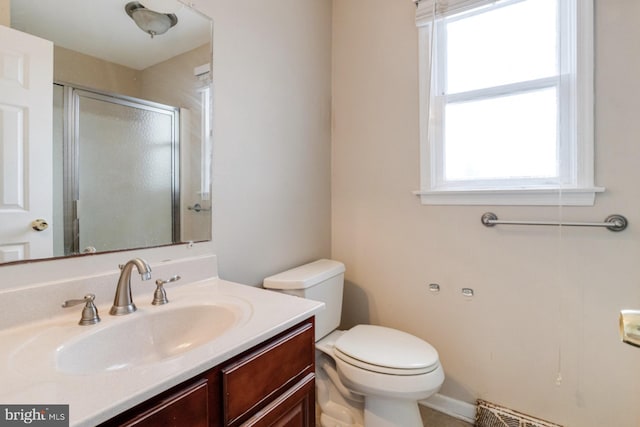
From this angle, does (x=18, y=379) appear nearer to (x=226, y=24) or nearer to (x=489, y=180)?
(x=226, y=24)

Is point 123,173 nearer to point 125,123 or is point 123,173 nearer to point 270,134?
point 125,123

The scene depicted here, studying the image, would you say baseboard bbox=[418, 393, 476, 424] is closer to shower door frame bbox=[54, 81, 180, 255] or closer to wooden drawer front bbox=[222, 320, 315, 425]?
wooden drawer front bbox=[222, 320, 315, 425]

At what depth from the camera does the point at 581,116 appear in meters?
1.28

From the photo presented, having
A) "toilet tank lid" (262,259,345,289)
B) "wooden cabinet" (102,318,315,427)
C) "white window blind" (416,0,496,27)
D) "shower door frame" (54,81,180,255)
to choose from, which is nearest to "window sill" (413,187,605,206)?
"toilet tank lid" (262,259,345,289)

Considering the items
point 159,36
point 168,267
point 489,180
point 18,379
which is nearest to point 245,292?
point 168,267

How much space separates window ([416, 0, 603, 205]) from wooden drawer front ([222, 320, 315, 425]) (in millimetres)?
1059

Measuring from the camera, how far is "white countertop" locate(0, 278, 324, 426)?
1.61 ft

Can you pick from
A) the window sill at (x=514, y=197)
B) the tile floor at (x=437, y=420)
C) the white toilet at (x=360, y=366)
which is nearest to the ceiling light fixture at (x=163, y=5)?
the white toilet at (x=360, y=366)

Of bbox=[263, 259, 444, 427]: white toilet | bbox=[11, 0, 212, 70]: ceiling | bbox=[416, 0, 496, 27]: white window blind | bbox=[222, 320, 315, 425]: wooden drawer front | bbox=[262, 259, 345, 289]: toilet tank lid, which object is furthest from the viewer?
bbox=[416, 0, 496, 27]: white window blind

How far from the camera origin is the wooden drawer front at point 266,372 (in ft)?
2.28

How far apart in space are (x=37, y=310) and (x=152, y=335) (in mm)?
283

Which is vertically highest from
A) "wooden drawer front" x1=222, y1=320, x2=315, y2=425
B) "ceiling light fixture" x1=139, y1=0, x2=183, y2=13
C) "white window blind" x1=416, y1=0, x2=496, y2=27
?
"white window blind" x1=416, y1=0, x2=496, y2=27

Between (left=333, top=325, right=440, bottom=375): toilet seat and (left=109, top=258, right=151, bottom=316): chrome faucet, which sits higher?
(left=109, top=258, right=151, bottom=316): chrome faucet

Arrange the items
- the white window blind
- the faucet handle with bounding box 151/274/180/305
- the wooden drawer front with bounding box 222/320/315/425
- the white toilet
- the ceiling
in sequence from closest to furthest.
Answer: the wooden drawer front with bounding box 222/320/315/425
the ceiling
the faucet handle with bounding box 151/274/180/305
the white toilet
the white window blind
